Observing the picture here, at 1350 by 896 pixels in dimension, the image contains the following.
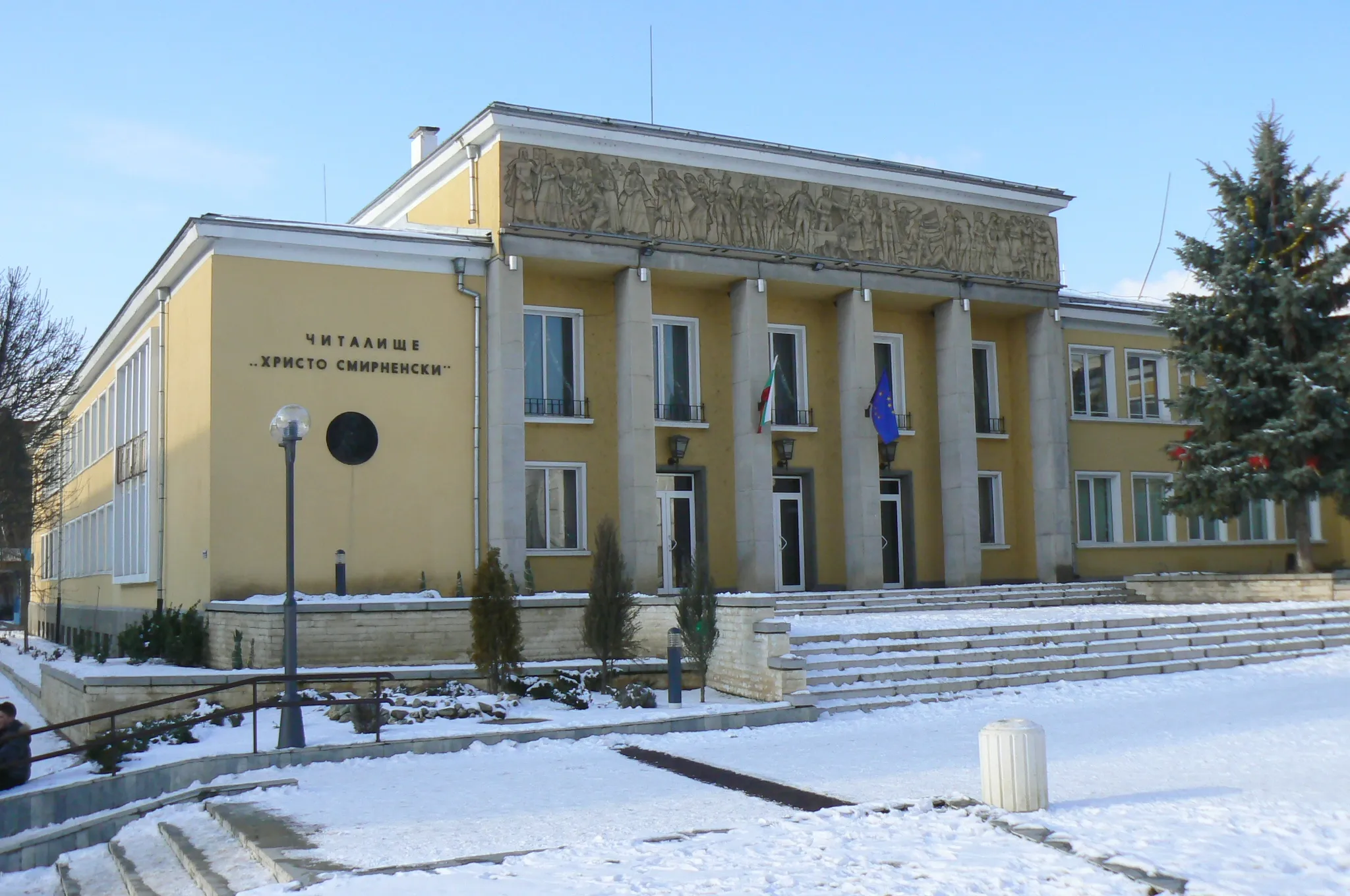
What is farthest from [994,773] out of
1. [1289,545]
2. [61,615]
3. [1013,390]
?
[61,615]

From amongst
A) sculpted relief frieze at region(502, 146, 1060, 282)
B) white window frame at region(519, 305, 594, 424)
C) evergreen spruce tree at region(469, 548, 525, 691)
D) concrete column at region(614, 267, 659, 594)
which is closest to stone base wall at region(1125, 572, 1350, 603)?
sculpted relief frieze at region(502, 146, 1060, 282)

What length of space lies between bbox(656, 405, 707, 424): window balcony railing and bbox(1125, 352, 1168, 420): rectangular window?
11.8 m

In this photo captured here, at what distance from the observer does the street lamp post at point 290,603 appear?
42.5 feet

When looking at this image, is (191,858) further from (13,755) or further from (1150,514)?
(1150,514)

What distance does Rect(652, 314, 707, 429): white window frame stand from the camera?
80.6 feet

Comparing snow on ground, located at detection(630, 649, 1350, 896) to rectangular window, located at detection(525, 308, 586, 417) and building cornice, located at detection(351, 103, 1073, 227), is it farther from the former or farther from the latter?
building cornice, located at detection(351, 103, 1073, 227)

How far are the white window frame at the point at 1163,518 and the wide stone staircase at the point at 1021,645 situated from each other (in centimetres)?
788

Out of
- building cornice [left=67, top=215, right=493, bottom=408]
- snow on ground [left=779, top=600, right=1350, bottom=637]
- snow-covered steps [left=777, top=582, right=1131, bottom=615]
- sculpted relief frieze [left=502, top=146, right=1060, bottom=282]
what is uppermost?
sculpted relief frieze [left=502, top=146, right=1060, bottom=282]

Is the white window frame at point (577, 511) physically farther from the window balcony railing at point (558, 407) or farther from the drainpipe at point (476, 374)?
the drainpipe at point (476, 374)

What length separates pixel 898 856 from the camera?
787cm

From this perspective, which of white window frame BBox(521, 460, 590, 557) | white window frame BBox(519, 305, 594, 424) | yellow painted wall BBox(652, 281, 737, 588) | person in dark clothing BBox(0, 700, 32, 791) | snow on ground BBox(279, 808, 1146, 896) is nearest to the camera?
snow on ground BBox(279, 808, 1146, 896)

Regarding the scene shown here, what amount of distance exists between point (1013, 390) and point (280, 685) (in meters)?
18.1

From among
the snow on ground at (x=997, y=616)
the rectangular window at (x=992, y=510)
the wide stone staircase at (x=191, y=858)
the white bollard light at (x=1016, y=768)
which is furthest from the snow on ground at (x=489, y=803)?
the rectangular window at (x=992, y=510)

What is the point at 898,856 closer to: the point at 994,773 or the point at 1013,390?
the point at 994,773
